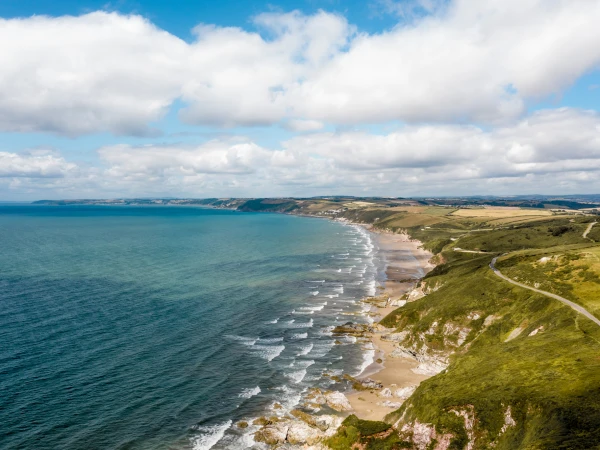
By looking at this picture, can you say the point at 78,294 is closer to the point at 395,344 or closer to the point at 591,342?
the point at 395,344

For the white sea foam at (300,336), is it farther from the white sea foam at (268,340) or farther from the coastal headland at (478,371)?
the coastal headland at (478,371)

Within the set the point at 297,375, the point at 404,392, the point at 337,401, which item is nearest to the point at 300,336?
the point at 297,375

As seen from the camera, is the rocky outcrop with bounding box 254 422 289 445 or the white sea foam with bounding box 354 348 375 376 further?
the white sea foam with bounding box 354 348 375 376

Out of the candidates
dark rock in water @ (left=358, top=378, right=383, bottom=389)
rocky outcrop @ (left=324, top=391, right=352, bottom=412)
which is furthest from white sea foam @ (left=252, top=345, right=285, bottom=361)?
dark rock in water @ (left=358, top=378, right=383, bottom=389)

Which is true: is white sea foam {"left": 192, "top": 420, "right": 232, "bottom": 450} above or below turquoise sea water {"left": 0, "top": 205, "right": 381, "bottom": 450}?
below

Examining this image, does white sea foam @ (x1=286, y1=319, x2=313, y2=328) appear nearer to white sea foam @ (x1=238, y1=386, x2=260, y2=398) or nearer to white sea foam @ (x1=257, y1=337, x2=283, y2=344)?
white sea foam @ (x1=257, y1=337, x2=283, y2=344)
